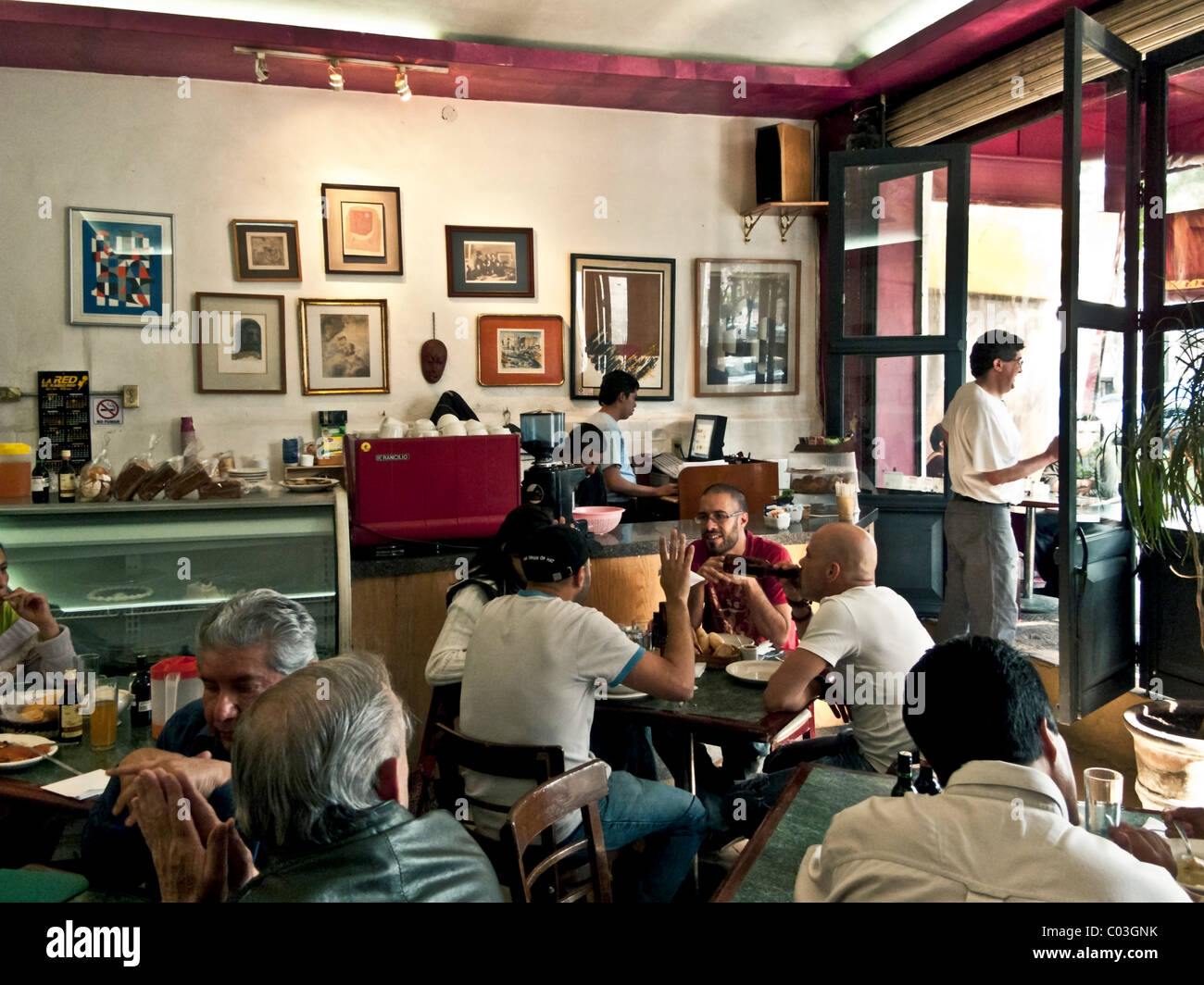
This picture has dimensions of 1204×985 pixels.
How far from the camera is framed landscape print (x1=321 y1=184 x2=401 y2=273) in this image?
6.31 m

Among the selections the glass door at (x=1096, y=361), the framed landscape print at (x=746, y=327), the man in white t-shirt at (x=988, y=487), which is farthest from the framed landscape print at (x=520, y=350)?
the glass door at (x=1096, y=361)

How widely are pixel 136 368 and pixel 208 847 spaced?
507cm

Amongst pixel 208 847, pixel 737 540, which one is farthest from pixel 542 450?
pixel 208 847

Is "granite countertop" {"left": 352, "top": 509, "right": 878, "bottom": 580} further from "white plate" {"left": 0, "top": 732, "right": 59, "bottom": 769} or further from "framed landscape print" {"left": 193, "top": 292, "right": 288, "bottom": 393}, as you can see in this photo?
"framed landscape print" {"left": 193, "top": 292, "right": 288, "bottom": 393}

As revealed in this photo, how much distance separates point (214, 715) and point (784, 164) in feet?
20.0

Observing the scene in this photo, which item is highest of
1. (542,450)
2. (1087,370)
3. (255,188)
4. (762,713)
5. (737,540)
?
(255,188)

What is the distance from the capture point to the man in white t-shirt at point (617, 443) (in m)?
6.10

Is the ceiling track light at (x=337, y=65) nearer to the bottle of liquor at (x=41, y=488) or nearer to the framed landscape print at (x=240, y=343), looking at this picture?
the framed landscape print at (x=240, y=343)

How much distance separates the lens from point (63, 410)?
5.84m

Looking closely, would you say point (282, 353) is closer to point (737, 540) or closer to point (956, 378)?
point (737, 540)

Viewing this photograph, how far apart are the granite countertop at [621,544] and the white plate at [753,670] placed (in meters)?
0.57

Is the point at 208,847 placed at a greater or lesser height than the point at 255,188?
lesser

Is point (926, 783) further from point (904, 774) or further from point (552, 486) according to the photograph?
point (552, 486)

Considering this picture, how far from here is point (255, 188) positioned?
6.15 m
